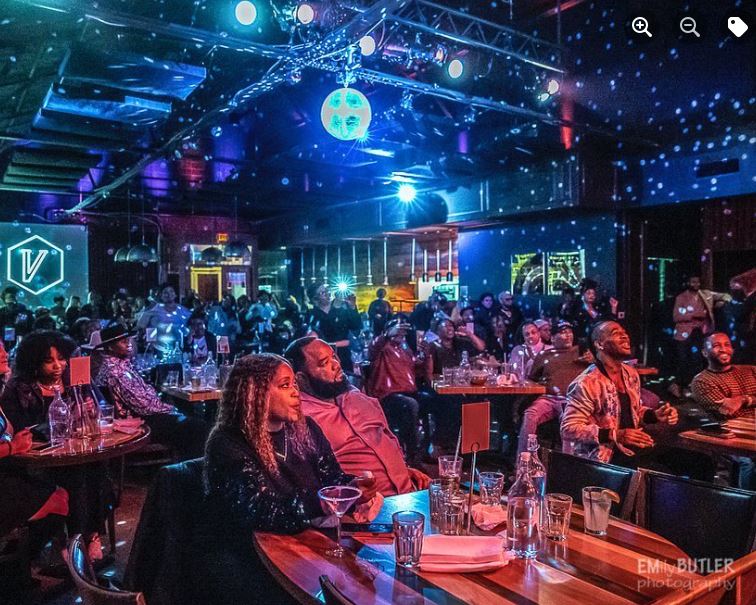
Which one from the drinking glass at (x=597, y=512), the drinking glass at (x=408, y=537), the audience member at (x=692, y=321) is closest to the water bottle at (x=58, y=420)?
the drinking glass at (x=408, y=537)

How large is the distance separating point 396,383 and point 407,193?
22.3 ft

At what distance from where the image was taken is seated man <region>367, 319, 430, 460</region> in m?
5.55

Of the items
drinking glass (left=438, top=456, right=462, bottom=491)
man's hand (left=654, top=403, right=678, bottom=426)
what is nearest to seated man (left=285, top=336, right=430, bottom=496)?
drinking glass (left=438, top=456, right=462, bottom=491)

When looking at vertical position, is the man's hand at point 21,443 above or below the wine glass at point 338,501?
below

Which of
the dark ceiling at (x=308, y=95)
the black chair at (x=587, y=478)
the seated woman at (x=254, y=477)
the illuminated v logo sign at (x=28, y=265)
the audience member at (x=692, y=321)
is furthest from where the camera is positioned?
the illuminated v logo sign at (x=28, y=265)

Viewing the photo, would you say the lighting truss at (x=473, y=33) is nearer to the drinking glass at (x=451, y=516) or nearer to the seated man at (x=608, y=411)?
the seated man at (x=608, y=411)

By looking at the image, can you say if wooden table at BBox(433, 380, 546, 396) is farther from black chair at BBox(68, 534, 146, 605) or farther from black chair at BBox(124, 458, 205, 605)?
black chair at BBox(68, 534, 146, 605)

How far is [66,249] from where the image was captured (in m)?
15.1

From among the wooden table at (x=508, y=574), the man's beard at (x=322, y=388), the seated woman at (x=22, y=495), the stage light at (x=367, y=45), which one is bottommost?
the seated woman at (x=22, y=495)

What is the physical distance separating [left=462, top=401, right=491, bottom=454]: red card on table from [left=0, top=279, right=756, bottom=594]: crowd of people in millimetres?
436

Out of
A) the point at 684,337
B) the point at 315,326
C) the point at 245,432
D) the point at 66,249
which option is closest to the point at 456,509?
the point at 245,432

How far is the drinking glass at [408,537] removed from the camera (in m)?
1.68

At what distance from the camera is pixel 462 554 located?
67.6 inches

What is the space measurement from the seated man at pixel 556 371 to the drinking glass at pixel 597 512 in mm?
3062
